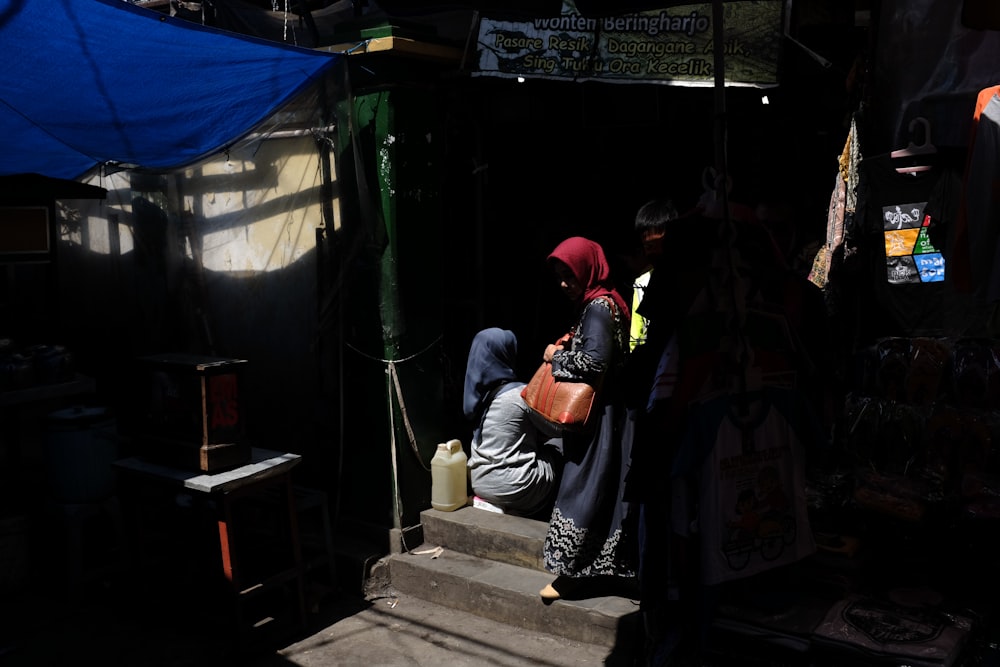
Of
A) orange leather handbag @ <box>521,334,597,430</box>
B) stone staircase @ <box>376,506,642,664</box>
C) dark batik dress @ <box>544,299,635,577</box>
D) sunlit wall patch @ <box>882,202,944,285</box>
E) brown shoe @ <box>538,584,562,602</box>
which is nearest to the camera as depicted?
sunlit wall patch @ <box>882,202,944,285</box>

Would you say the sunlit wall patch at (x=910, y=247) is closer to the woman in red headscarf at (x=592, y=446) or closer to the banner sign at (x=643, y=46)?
the banner sign at (x=643, y=46)

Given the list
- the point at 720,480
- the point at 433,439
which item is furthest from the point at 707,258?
the point at 433,439

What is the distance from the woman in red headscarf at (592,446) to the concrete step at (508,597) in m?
0.20

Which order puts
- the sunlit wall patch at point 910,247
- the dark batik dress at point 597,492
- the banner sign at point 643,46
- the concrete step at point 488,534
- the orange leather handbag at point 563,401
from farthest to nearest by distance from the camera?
the concrete step at point 488,534 → the banner sign at point 643,46 → the dark batik dress at point 597,492 → the orange leather handbag at point 563,401 → the sunlit wall patch at point 910,247

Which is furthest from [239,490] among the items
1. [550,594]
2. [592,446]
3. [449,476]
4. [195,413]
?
[592,446]

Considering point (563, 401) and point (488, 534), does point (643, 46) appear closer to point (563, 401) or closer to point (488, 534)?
point (563, 401)

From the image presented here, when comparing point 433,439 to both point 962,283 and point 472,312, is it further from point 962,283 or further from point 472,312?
point 962,283

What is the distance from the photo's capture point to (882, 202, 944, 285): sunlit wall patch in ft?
14.4

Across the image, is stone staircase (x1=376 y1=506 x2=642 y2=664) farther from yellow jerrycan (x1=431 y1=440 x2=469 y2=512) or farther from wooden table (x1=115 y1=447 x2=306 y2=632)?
wooden table (x1=115 y1=447 x2=306 y2=632)

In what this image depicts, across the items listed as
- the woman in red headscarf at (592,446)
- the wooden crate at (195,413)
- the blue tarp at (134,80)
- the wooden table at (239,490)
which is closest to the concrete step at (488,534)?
the woman in red headscarf at (592,446)

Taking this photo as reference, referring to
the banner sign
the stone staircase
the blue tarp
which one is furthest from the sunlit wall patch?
the blue tarp

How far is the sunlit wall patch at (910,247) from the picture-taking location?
173 inches

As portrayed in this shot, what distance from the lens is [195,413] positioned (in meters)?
4.90

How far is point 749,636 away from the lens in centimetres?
322
